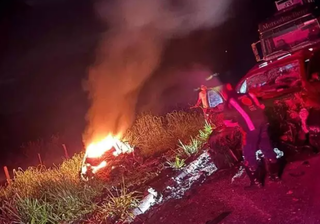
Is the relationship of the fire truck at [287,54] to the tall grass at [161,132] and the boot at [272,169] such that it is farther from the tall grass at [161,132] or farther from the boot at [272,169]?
the tall grass at [161,132]

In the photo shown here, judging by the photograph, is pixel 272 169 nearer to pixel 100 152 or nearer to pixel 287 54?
pixel 287 54

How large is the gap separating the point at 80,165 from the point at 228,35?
22.4 m

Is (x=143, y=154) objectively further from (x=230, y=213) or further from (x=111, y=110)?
(x=230, y=213)

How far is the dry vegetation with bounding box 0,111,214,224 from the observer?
237 inches

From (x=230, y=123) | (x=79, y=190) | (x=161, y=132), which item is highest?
(x=230, y=123)

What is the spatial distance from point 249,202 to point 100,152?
447cm

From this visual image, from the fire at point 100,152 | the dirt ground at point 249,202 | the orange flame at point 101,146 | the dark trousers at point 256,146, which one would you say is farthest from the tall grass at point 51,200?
the dark trousers at point 256,146

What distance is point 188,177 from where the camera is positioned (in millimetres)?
6547

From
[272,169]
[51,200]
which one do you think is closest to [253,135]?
[272,169]

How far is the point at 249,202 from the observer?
4766mm

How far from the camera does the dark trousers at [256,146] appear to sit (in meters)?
5.14

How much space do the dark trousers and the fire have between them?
3.69 metres

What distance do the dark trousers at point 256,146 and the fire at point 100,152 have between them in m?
3.69

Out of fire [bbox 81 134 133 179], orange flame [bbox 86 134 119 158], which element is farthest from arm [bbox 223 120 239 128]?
orange flame [bbox 86 134 119 158]
